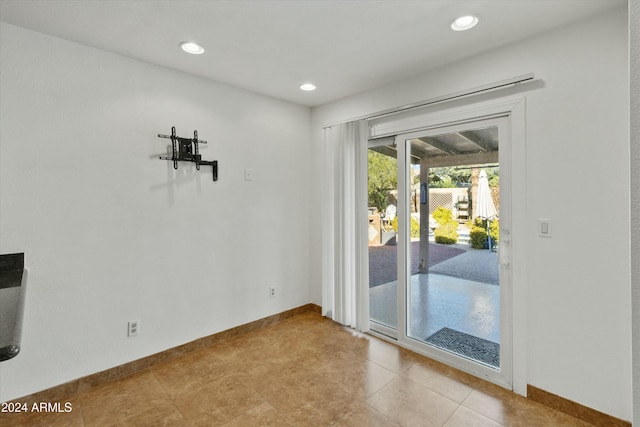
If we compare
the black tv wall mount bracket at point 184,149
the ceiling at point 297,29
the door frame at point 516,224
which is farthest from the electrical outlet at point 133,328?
the door frame at point 516,224

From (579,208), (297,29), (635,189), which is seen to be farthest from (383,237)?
(635,189)

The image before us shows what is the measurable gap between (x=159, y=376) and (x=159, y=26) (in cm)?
252

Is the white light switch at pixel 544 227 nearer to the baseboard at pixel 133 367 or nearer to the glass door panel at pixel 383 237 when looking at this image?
the glass door panel at pixel 383 237

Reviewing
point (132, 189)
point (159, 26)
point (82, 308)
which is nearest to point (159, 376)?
point (82, 308)

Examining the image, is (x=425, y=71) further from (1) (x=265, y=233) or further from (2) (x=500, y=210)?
(1) (x=265, y=233)

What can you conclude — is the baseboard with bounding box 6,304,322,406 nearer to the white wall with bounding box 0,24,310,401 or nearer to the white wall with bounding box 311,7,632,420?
the white wall with bounding box 0,24,310,401

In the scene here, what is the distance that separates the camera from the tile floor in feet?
6.61

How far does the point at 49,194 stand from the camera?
2.20 m

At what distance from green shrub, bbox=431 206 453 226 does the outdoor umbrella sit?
0.78 feet

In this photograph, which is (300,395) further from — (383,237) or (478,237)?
(478,237)

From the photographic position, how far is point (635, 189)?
55 cm

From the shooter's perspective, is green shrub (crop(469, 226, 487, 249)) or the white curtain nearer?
green shrub (crop(469, 226, 487, 249))

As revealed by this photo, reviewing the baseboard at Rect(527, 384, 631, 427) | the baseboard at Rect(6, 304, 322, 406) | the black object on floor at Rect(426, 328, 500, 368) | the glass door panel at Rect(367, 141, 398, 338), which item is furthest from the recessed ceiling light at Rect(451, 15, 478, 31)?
the baseboard at Rect(6, 304, 322, 406)

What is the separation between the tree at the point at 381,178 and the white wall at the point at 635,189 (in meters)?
2.54
